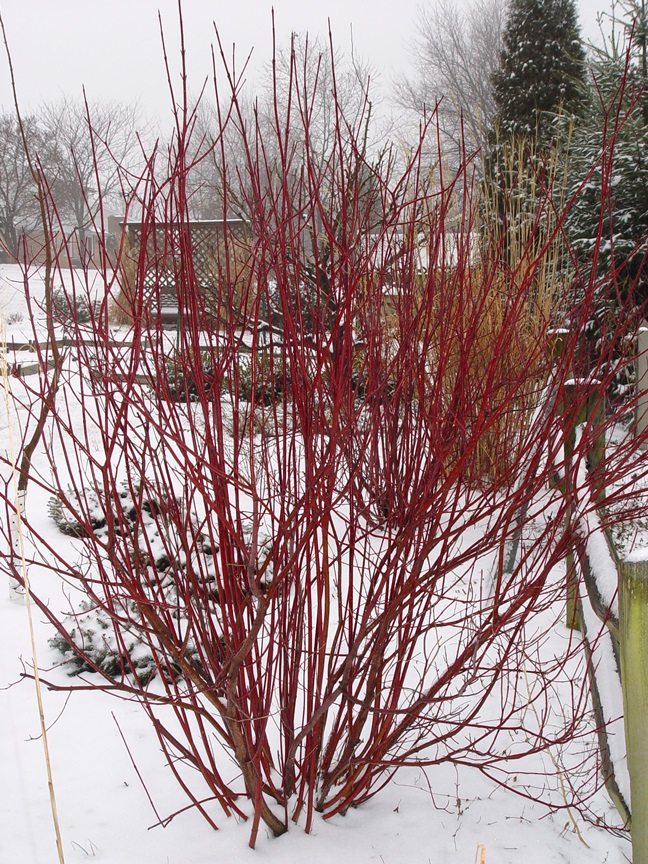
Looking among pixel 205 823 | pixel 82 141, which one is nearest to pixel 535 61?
pixel 205 823

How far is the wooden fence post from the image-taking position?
1.36 m

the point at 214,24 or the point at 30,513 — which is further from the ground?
the point at 214,24

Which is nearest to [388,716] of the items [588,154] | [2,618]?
[2,618]

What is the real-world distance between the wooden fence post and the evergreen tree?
47.9 ft

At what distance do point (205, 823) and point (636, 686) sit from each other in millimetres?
1392

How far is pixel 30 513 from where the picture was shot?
5125mm

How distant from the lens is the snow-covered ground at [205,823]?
2.12 metres

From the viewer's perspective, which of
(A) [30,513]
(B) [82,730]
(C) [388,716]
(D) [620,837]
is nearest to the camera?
(C) [388,716]

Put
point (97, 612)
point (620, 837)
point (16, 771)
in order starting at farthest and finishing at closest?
point (97, 612)
point (16, 771)
point (620, 837)

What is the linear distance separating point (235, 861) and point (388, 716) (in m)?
0.58

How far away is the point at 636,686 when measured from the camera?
1465 millimetres

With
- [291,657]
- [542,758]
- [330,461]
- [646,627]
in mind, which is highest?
[330,461]

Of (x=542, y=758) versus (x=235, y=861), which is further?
(x=542, y=758)

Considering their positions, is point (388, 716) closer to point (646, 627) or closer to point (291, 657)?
point (291, 657)
